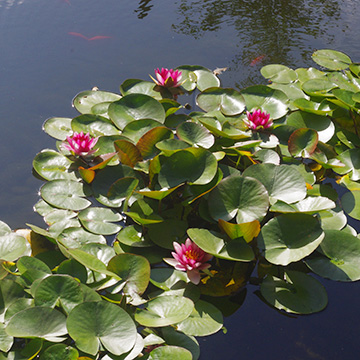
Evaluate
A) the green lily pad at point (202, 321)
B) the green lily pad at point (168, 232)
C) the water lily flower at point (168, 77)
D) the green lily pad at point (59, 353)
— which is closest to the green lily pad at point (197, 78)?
the water lily flower at point (168, 77)

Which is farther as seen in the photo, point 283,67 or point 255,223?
point 283,67

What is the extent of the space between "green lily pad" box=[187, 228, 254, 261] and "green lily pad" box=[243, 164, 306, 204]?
14.1 inches

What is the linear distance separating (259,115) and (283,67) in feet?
3.29

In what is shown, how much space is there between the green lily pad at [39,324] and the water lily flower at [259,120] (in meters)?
1.65

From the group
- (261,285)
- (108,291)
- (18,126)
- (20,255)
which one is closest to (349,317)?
(261,285)

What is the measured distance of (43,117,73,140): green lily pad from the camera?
2.68 m

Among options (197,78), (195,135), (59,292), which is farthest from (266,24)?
(59,292)

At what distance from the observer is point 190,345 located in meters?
1.66

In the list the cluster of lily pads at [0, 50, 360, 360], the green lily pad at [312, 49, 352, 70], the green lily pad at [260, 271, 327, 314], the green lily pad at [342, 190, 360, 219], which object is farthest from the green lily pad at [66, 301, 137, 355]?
the green lily pad at [312, 49, 352, 70]

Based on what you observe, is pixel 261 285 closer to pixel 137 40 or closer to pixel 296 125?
pixel 296 125

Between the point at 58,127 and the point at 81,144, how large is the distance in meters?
0.48

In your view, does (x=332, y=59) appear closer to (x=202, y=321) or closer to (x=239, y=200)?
(x=239, y=200)

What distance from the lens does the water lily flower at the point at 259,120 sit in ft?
8.50

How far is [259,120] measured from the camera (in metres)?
2.59
